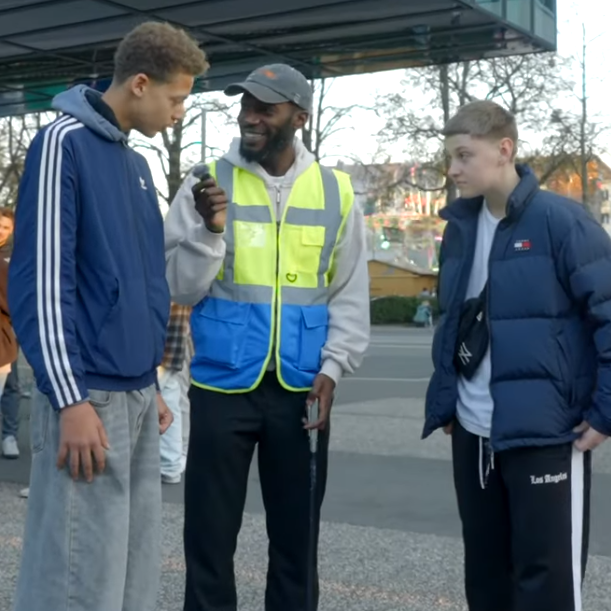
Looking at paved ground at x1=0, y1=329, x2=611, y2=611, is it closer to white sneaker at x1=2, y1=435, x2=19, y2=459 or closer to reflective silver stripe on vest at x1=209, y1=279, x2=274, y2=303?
white sneaker at x1=2, y1=435, x2=19, y2=459

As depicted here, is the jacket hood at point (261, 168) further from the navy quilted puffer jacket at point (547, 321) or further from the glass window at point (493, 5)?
the glass window at point (493, 5)

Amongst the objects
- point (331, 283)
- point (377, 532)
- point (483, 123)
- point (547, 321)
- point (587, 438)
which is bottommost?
point (377, 532)

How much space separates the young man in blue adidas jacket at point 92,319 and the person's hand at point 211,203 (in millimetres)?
478

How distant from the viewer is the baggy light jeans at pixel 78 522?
10.5 ft

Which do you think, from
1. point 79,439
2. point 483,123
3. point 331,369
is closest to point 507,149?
point 483,123

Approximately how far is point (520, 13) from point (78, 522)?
11118mm

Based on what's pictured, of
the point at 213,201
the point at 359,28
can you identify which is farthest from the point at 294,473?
the point at 359,28

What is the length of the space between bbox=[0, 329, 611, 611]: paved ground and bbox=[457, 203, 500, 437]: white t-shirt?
1484 millimetres

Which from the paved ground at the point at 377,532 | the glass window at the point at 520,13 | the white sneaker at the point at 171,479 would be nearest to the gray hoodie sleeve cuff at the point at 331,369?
the paved ground at the point at 377,532

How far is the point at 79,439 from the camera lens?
314cm

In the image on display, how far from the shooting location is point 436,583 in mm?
5734

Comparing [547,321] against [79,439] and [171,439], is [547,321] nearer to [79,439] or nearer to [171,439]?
[79,439]

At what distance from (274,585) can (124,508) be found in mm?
1188

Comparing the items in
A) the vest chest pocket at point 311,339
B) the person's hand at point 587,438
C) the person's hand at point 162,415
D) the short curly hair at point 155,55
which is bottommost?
the person's hand at point 587,438
